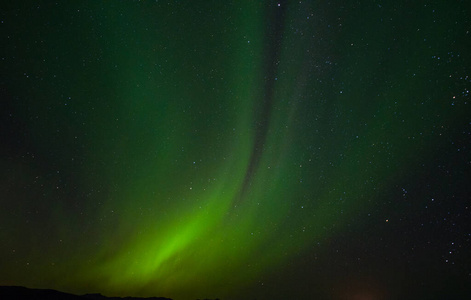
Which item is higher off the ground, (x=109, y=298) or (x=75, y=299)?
(x=109, y=298)

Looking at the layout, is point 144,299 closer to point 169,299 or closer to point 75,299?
point 169,299

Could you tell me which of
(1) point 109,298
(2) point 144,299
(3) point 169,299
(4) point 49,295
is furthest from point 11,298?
(3) point 169,299

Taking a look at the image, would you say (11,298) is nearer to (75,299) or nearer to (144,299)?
(75,299)

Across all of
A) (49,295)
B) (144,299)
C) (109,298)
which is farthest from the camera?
(144,299)

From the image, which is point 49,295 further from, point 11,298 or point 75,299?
point 11,298

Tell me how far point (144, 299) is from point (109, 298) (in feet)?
20.0

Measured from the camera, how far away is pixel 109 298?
139ft

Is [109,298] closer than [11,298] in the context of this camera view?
No

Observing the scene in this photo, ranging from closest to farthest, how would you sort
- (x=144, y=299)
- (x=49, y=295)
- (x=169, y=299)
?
(x=49, y=295) < (x=144, y=299) < (x=169, y=299)

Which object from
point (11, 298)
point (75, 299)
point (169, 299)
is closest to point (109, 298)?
point (169, 299)

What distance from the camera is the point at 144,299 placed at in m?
46.1

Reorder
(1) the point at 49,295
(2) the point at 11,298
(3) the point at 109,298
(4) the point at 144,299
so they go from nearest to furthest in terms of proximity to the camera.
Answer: (2) the point at 11,298 < (1) the point at 49,295 < (3) the point at 109,298 < (4) the point at 144,299

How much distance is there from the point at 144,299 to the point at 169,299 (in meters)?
5.56

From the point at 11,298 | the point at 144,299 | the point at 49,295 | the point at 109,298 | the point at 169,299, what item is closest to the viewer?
the point at 11,298
